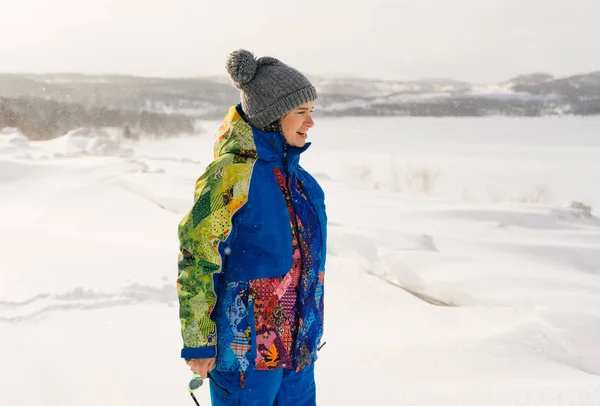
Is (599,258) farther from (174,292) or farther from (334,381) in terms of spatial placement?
(174,292)

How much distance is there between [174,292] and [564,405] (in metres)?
1.99

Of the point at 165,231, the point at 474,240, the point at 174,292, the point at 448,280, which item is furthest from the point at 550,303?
the point at 165,231

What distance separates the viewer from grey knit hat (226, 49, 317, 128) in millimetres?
1388

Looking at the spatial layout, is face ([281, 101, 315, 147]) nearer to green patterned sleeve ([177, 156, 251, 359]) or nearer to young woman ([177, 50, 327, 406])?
young woman ([177, 50, 327, 406])

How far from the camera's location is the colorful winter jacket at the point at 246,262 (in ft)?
4.20

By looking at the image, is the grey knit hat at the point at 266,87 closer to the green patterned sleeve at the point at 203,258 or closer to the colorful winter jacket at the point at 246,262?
the colorful winter jacket at the point at 246,262

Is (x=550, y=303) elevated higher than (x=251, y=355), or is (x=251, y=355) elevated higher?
(x=251, y=355)

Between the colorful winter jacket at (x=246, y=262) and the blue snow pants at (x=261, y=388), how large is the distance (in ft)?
0.10

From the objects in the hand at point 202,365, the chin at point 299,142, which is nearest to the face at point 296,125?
the chin at point 299,142

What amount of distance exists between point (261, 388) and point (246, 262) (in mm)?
303

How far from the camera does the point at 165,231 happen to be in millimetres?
4277

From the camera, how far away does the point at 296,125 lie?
56.8 inches

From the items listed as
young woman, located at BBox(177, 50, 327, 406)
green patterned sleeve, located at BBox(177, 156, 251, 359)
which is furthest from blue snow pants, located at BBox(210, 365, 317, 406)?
green patterned sleeve, located at BBox(177, 156, 251, 359)

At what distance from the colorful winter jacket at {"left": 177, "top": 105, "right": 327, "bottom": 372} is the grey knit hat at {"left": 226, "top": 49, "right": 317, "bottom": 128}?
0.05m
